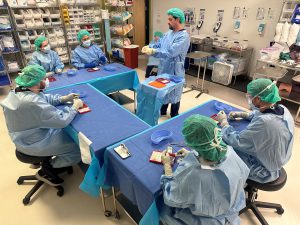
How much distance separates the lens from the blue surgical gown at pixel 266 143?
4.99 ft

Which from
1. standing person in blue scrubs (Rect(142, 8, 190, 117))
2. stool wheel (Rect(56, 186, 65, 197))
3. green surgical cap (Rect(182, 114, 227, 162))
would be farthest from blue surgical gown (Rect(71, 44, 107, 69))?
green surgical cap (Rect(182, 114, 227, 162))

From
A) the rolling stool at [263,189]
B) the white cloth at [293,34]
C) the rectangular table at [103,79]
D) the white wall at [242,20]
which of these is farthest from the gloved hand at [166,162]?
the white wall at [242,20]

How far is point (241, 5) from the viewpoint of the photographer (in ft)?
15.5

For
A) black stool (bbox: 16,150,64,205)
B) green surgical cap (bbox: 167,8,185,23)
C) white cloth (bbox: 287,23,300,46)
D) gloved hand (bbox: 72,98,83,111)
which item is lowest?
black stool (bbox: 16,150,64,205)

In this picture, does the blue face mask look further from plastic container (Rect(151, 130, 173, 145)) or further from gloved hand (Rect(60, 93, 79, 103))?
plastic container (Rect(151, 130, 173, 145))

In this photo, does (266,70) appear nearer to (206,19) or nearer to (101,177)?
(206,19)

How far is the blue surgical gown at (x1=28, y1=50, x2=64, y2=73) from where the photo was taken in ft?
11.1

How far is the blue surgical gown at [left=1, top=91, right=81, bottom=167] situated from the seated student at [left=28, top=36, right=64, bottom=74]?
164 centimetres

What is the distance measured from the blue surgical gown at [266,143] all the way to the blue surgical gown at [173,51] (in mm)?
1765

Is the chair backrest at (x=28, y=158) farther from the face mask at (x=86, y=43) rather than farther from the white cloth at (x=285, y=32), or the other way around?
the white cloth at (x=285, y=32)

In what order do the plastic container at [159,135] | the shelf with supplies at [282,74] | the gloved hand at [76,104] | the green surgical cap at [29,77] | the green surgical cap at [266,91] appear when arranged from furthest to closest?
the shelf with supplies at [282,74]
the gloved hand at [76,104]
the green surgical cap at [29,77]
the plastic container at [159,135]
the green surgical cap at [266,91]

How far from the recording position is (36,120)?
1921 mm

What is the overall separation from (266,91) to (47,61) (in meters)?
3.13

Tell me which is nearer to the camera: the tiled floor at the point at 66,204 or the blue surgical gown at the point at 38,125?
the blue surgical gown at the point at 38,125
